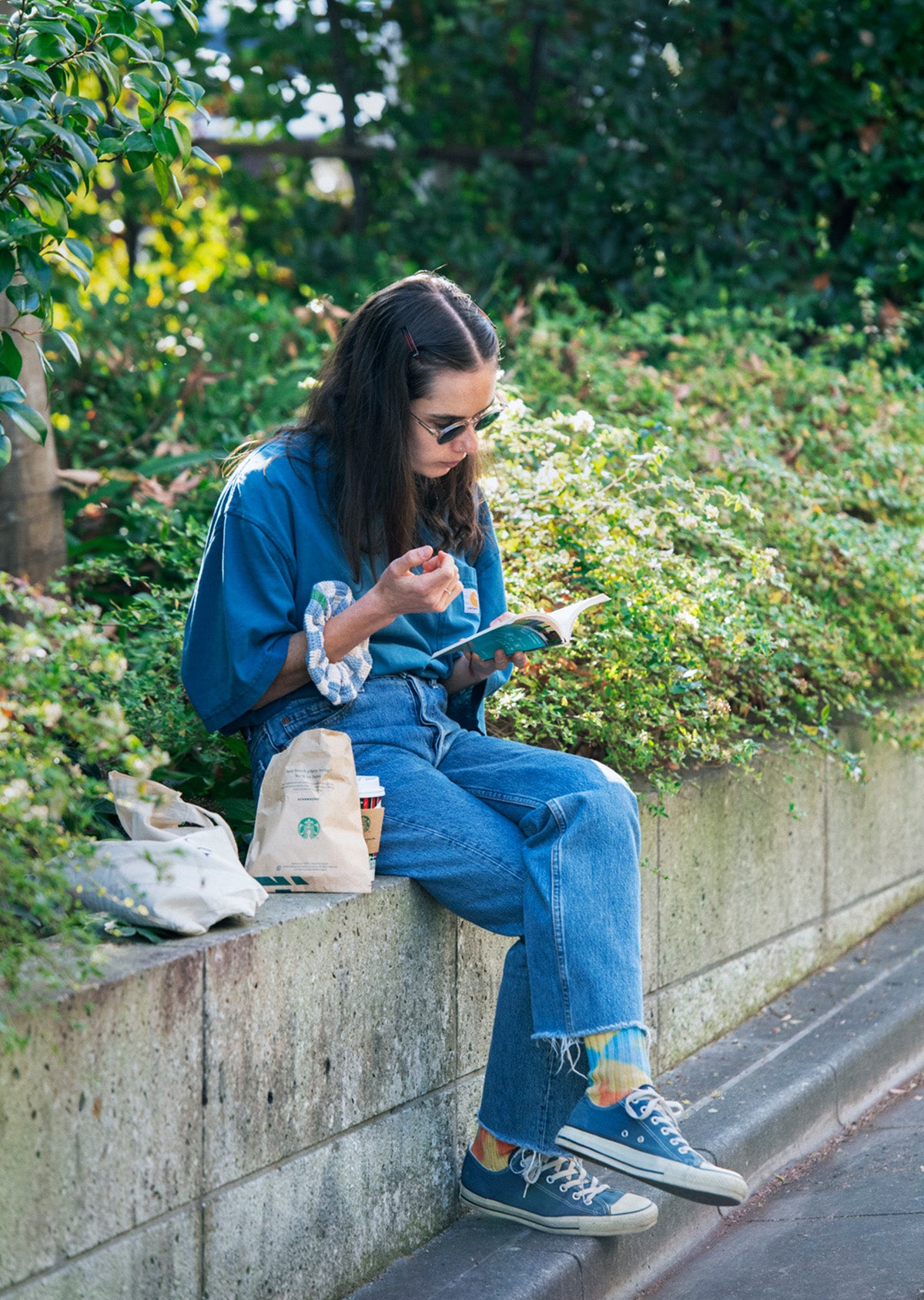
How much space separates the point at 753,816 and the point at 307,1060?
1.86 m

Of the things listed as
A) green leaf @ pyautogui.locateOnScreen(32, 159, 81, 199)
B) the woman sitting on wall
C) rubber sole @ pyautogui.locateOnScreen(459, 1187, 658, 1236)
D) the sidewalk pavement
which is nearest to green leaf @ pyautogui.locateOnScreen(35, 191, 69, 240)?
green leaf @ pyautogui.locateOnScreen(32, 159, 81, 199)

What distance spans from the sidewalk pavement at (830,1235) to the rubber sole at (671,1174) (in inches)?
13.2

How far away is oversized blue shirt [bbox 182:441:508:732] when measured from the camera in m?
2.77

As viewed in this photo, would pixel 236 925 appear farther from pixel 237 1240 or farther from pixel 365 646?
pixel 365 646

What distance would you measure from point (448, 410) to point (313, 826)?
0.93m

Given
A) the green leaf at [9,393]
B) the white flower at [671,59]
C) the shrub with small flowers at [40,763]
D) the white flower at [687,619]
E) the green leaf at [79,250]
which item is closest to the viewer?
the shrub with small flowers at [40,763]

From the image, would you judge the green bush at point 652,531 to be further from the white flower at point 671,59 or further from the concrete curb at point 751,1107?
the white flower at point 671,59

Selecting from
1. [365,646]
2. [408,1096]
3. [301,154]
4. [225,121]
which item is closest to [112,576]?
[365,646]

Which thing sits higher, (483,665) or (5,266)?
(5,266)

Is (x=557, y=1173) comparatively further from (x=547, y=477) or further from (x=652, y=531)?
(x=547, y=477)

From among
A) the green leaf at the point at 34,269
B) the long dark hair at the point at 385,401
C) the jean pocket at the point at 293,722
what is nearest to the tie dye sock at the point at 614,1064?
the jean pocket at the point at 293,722

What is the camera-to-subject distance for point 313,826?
2617 mm

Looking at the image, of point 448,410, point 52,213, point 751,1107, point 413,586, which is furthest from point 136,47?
point 751,1107

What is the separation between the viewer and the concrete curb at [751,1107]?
266 cm
